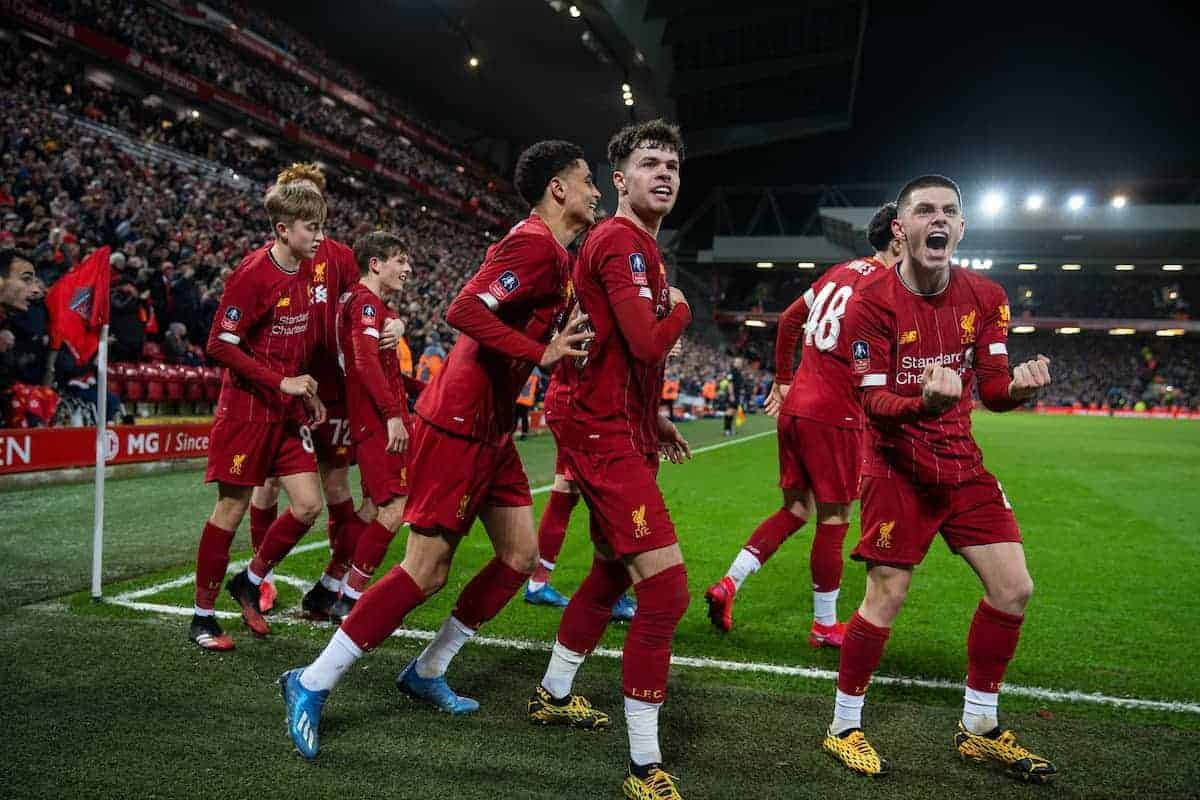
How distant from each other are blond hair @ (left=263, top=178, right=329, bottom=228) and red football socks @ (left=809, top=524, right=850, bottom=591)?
11.1 feet

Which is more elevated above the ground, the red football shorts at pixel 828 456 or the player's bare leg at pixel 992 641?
the red football shorts at pixel 828 456

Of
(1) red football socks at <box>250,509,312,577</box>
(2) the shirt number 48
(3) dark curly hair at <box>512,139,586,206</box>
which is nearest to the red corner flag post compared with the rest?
(1) red football socks at <box>250,509,312,577</box>

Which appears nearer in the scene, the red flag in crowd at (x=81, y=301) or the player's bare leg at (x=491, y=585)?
the player's bare leg at (x=491, y=585)

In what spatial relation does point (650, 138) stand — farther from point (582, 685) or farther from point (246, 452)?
point (246, 452)

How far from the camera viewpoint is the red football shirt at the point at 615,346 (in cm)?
303

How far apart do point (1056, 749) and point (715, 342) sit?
173ft

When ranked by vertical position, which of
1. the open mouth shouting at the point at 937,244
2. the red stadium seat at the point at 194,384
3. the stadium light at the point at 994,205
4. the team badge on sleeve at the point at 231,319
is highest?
the stadium light at the point at 994,205

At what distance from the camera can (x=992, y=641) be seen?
3.37 m

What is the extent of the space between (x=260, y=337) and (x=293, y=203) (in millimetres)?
776

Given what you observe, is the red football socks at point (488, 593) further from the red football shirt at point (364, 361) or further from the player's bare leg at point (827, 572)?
the player's bare leg at point (827, 572)

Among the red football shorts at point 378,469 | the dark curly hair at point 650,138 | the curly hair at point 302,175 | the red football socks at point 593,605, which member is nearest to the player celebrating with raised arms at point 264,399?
the curly hair at point 302,175

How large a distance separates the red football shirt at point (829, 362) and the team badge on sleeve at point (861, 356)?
157 cm

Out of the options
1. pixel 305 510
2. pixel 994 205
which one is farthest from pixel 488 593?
pixel 994 205

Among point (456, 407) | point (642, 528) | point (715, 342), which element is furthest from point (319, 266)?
point (715, 342)
